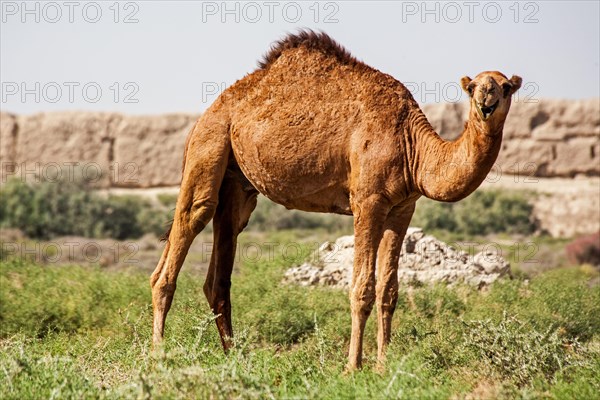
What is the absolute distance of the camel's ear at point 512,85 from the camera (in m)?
7.57

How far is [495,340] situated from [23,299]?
6434 millimetres

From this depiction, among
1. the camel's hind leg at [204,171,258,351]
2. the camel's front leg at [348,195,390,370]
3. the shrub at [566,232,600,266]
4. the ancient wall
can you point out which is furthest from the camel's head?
the ancient wall

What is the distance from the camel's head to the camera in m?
7.46

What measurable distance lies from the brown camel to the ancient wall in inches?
1424

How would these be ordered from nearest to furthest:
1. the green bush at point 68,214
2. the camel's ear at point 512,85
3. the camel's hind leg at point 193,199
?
the camel's ear at point 512,85 < the camel's hind leg at point 193,199 < the green bush at point 68,214

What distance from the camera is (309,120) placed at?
8727 millimetres

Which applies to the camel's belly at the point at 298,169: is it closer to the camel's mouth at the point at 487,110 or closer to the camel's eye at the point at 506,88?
the camel's mouth at the point at 487,110

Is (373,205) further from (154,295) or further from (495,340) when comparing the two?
(154,295)

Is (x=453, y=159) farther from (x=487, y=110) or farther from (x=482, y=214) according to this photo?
Result: (x=482, y=214)

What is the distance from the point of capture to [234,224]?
9.83m

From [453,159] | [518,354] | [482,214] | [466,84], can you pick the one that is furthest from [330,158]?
[482,214]

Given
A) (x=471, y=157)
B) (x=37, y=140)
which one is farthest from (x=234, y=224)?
(x=37, y=140)

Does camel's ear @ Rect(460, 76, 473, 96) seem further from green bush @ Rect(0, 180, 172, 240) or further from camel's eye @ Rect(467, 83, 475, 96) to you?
green bush @ Rect(0, 180, 172, 240)

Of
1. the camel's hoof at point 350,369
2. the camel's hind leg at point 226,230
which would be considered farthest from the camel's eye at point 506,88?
the camel's hind leg at point 226,230
